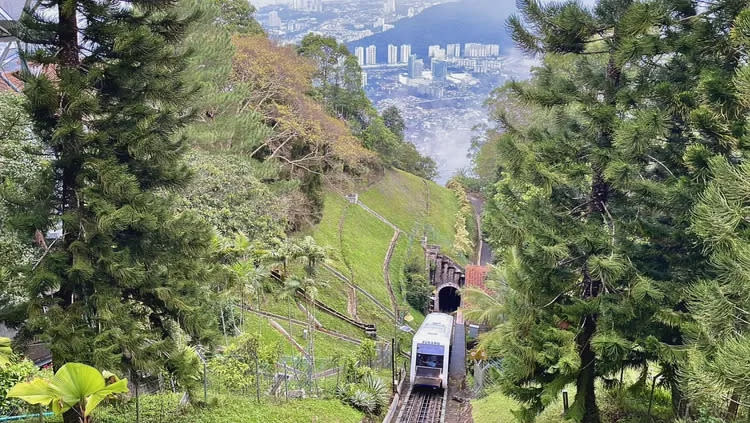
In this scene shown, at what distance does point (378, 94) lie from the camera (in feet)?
381

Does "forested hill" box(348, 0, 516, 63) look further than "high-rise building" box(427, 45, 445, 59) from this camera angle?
Yes

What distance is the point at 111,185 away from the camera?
6492 millimetres

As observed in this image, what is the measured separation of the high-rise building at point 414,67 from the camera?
126250 millimetres

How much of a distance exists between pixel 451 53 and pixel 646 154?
146947mm

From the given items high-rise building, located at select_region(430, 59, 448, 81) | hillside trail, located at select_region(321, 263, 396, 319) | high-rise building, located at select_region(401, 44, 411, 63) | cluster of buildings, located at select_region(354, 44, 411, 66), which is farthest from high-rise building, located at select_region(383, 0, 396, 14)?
hillside trail, located at select_region(321, 263, 396, 319)

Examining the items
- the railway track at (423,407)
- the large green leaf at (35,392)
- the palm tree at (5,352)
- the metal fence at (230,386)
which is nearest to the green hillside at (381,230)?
the metal fence at (230,386)

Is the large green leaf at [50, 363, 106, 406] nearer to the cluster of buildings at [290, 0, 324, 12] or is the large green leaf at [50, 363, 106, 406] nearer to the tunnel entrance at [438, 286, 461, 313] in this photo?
the tunnel entrance at [438, 286, 461, 313]

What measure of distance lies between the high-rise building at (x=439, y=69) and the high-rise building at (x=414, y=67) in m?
4.03

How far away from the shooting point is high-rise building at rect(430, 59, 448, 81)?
132000mm

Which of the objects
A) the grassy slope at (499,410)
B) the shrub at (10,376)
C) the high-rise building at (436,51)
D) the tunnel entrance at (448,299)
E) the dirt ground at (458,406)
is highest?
the high-rise building at (436,51)

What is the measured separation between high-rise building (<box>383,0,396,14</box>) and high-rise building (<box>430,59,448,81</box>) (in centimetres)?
2940

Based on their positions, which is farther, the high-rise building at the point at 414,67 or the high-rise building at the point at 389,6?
the high-rise building at the point at 389,6

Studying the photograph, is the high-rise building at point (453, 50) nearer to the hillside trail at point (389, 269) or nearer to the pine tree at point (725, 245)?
the hillside trail at point (389, 269)

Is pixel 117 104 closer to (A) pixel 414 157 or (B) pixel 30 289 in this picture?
(B) pixel 30 289
